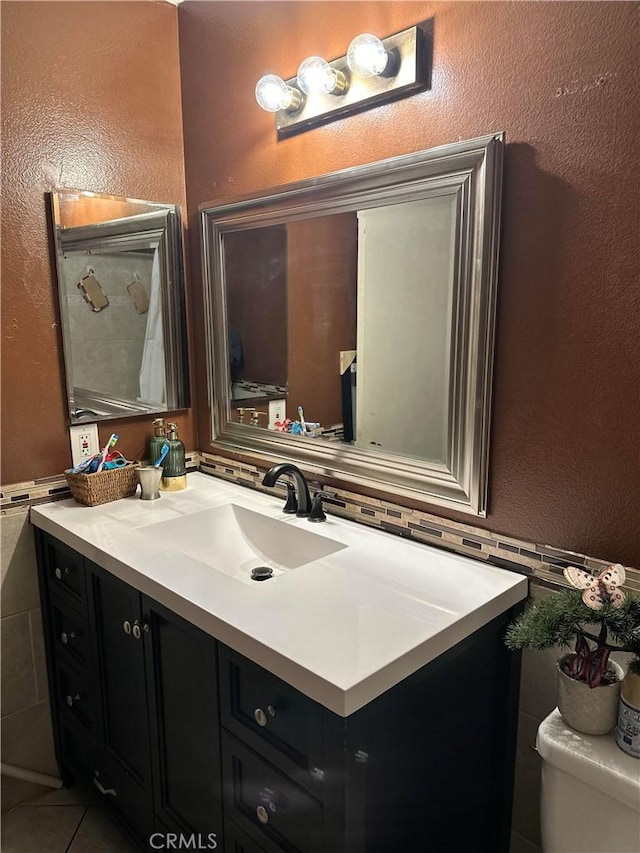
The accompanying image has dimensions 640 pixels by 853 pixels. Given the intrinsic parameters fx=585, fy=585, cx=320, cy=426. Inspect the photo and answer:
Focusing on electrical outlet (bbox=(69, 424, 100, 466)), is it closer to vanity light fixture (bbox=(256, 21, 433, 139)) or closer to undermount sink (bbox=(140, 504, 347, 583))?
undermount sink (bbox=(140, 504, 347, 583))

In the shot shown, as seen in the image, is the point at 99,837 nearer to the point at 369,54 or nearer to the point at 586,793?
the point at 586,793

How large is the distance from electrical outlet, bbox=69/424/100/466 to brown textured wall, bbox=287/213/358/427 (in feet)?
2.06

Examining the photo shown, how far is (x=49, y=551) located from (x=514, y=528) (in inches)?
50.4

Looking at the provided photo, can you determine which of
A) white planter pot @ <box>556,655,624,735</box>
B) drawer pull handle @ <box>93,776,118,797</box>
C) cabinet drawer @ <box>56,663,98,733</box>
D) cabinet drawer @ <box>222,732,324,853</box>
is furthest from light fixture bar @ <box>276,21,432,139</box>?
drawer pull handle @ <box>93,776,118,797</box>

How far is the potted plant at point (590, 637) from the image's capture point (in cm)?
96

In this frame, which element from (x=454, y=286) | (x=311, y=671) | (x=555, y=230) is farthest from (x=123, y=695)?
(x=555, y=230)

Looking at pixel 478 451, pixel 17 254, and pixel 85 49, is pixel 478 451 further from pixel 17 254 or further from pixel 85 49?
pixel 85 49

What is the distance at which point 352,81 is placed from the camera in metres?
1.39

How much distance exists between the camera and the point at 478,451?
4.19ft

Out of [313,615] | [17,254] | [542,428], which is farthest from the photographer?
[17,254]

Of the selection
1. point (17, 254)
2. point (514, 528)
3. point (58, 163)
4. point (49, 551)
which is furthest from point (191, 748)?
point (58, 163)

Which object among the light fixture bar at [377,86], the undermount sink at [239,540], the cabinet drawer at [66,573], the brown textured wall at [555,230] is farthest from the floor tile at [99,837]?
the light fixture bar at [377,86]

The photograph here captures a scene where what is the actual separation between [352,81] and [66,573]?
4.83 feet

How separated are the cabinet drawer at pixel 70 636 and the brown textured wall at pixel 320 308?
32.7 inches
